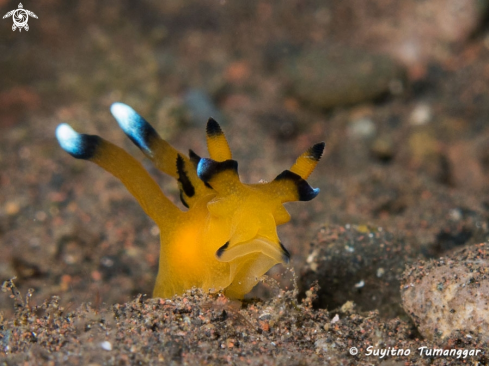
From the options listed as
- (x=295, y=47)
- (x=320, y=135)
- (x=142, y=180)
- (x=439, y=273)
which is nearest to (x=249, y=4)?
(x=295, y=47)

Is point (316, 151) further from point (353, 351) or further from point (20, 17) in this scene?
point (20, 17)

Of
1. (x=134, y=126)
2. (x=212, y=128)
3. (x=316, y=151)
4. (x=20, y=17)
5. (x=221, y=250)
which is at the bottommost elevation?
(x=221, y=250)

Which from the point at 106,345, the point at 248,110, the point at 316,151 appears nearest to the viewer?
the point at 106,345

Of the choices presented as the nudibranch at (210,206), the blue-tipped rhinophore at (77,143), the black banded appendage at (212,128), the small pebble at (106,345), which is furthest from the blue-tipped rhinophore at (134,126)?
→ the small pebble at (106,345)

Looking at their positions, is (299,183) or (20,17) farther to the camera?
(20,17)

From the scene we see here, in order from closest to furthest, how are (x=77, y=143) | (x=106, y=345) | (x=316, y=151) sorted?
(x=106, y=345), (x=316, y=151), (x=77, y=143)

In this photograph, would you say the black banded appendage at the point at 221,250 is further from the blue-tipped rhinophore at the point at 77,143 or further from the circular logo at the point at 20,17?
the circular logo at the point at 20,17

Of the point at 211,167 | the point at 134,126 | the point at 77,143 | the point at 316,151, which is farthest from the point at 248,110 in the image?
the point at 211,167
